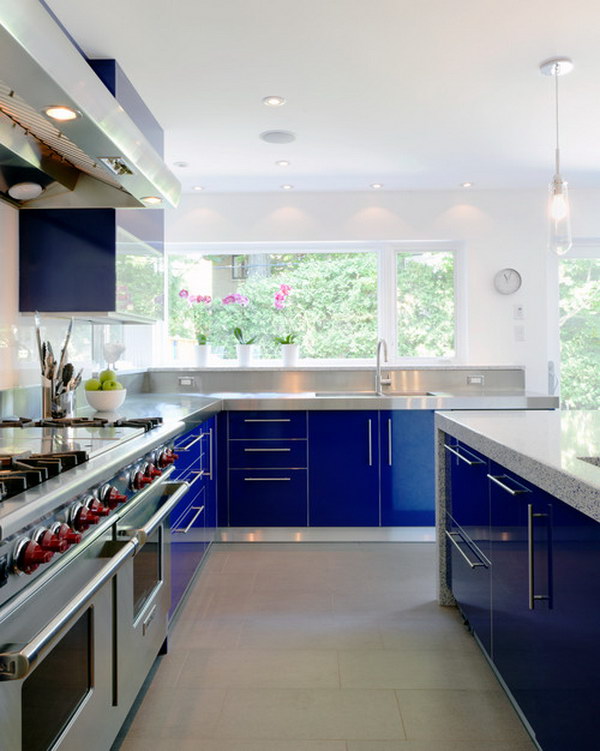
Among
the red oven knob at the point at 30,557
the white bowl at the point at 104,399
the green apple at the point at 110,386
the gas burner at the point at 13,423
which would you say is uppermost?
the green apple at the point at 110,386

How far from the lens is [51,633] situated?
1134mm

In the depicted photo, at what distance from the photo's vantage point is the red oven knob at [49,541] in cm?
118

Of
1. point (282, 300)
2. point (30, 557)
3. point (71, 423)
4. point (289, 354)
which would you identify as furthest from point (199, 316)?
point (30, 557)

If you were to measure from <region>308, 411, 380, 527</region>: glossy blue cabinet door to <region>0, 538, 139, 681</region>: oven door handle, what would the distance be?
89.7 inches

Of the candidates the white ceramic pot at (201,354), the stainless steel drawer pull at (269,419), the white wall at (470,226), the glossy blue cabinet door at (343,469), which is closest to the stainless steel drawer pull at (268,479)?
the glossy blue cabinet door at (343,469)

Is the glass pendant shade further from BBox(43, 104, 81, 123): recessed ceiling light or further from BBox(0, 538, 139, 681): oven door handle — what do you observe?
BBox(0, 538, 139, 681): oven door handle

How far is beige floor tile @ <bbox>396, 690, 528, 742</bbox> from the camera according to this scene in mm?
1810

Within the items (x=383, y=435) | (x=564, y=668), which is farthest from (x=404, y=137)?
(x=564, y=668)

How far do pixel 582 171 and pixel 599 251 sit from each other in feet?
2.69

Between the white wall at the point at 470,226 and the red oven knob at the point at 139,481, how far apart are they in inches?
127

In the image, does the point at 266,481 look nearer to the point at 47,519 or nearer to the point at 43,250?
the point at 43,250

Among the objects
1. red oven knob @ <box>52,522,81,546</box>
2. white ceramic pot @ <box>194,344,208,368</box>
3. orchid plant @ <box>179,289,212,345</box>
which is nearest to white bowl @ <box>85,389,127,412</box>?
red oven knob @ <box>52,522,81,546</box>

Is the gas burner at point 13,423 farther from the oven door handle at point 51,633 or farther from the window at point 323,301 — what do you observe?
the window at point 323,301

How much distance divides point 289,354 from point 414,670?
2845 mm
